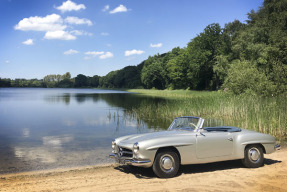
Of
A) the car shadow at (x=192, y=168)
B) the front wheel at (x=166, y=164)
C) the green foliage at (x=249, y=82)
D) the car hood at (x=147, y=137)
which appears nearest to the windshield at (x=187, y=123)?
the car hood at (x=147, y=137)

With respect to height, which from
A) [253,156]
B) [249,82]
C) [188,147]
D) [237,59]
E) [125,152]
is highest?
[237,59]

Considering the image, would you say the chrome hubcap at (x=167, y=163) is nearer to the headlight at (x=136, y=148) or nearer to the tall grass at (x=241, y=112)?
the headlight at (x=136, y=148)

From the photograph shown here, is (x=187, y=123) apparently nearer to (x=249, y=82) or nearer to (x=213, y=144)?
(x=213, y=144)

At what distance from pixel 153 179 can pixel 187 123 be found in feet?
6.45

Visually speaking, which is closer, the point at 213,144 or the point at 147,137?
the point at 147,137

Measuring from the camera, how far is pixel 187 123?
8.17m

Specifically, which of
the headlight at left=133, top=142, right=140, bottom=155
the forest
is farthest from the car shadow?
the forest

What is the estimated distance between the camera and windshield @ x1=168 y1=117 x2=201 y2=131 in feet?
26.1

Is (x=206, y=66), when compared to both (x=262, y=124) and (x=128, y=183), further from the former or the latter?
(x=128, y=183)

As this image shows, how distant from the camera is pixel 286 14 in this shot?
45062 mm

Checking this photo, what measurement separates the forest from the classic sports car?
15763 mm

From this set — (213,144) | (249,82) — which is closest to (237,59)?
(249,82)

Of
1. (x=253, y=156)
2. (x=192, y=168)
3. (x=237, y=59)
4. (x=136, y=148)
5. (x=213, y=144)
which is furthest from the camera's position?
(x=237, y=59)

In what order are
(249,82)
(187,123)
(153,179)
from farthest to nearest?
(249,82) < (187,123) < (153,179)
